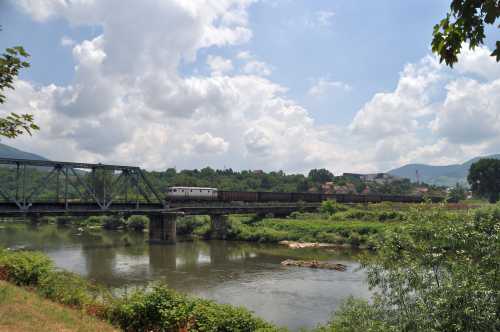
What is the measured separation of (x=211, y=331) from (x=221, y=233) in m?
53.0

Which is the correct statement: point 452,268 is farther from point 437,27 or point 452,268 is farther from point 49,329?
point 49,329

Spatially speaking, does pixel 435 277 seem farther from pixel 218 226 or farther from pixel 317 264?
pixel 218 226

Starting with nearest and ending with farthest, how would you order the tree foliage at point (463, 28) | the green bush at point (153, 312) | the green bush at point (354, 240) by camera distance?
the tree foliage at point (463, 28) → the green bush at point (153, 312) → the green bush at point (354, 240)

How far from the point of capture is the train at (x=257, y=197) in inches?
2473

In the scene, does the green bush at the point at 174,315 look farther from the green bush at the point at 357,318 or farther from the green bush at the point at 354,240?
the green bush at the point at 354,240

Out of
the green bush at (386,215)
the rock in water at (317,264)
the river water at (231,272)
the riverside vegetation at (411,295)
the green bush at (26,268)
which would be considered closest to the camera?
the riverside vegetation at (411,295)

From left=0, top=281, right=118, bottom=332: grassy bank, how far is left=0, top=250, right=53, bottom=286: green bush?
2.46 metres

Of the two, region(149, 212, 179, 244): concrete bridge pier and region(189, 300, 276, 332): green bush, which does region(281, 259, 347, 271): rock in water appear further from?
region(189, 300, 276, 332): green bush

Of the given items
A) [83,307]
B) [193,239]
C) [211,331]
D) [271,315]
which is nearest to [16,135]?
[211,331]

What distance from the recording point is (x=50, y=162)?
43219mm

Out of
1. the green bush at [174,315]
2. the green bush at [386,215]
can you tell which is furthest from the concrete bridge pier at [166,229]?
the green bush at [174,315]

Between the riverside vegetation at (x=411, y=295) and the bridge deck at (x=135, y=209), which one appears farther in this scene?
the bridge deck at (x=135, y=209)

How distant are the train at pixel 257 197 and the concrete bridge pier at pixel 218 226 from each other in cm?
441

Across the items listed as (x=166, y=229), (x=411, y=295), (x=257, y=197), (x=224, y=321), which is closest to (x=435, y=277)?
(x=411, y=295)
